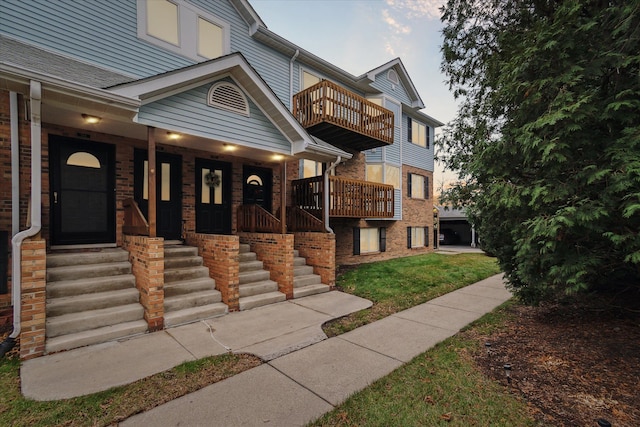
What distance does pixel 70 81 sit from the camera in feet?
13.5

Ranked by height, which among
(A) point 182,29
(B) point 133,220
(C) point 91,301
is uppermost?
(A) point 182,29

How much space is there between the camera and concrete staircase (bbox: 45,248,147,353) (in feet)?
14.0

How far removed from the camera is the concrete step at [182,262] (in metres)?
6.07

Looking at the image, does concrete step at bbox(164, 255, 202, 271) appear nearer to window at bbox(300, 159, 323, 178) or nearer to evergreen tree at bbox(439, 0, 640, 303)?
window at bbox(300, 159, 323, 178)

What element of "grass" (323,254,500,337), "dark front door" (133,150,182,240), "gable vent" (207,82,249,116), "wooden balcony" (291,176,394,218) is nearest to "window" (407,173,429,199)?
"wooden balcony" (291,176,394,218)

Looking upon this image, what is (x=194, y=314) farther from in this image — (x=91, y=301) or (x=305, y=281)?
(x=305, y=281)

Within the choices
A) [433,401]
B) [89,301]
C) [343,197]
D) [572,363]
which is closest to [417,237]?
[343,197]

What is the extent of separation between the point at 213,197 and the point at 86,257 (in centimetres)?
333

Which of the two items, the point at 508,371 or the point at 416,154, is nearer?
the point at 508,371

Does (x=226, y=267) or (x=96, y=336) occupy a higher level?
(x=226, y=267)

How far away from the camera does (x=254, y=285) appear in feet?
21.9

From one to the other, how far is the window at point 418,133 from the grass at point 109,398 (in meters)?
14.8

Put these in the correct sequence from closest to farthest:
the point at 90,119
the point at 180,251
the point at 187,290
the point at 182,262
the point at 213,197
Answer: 1. the point at 90,119
2. the point at 187,290
3. the point at 182,262
4. the point at 180,251
5. the point at 213,197

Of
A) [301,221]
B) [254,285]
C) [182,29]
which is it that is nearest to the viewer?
[254,285]
